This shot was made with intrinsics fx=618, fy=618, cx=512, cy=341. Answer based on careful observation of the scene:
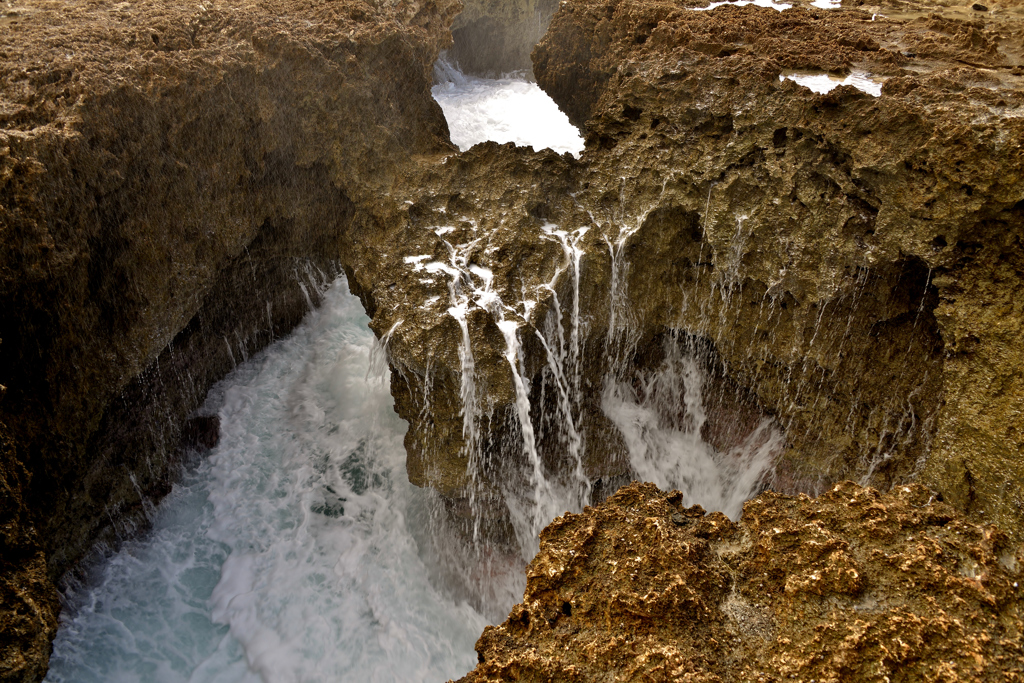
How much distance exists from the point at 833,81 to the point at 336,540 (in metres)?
6.48

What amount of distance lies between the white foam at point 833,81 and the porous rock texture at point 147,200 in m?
3.68

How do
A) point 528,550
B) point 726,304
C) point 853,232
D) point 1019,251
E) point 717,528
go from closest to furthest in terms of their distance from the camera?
point 717,528 → point 1019,251 → point 853,232 → point 726,304 → point 528,550

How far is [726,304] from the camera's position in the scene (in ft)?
19.4

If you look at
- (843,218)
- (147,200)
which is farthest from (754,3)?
(147,200)

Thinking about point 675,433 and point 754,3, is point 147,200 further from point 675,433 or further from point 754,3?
point 754,3

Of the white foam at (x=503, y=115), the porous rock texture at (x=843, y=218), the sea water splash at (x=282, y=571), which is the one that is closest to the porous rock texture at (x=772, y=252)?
the porous rock texture at (x=843, y=218)

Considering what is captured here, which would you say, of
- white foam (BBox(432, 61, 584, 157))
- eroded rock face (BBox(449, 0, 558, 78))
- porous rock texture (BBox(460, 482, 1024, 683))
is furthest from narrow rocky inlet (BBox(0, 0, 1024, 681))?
eroded rock face (BBox(449, 0, 558, 78))

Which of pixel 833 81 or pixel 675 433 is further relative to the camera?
pixel 675 433

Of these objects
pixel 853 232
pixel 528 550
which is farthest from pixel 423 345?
pixel 853 232

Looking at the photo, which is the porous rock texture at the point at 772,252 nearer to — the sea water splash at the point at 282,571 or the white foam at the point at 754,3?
the white foam at the point at 754,3

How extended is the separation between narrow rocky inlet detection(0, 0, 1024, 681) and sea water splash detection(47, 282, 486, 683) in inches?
1.3

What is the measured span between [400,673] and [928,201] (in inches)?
232

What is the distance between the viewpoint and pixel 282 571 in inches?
247

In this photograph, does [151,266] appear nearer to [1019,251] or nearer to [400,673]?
[400,673]
